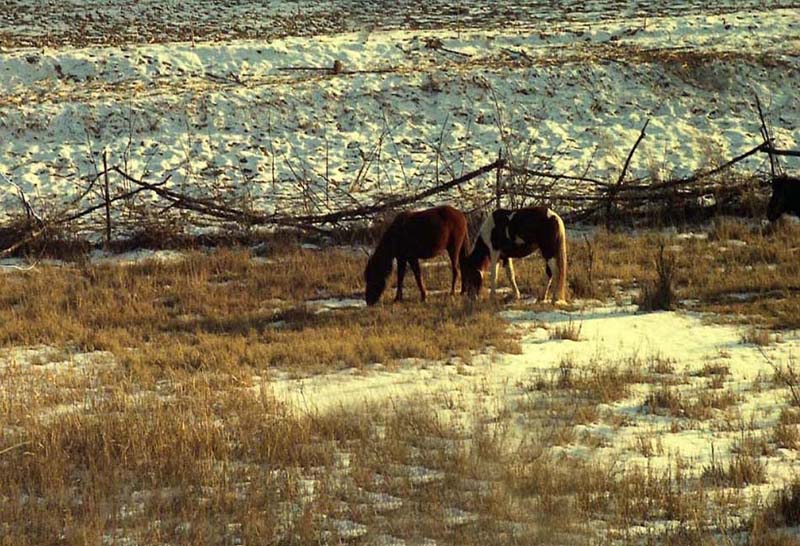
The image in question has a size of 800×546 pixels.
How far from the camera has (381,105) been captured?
1054 inches

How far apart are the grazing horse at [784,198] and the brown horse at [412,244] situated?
5976mm

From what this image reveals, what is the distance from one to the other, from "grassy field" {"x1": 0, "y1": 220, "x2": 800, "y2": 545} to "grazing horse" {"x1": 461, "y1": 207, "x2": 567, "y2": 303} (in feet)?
1.50

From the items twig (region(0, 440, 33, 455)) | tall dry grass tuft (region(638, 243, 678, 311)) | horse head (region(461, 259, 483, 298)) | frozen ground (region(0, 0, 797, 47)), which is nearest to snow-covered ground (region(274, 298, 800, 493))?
tall dry grass tuft (region(638, 243, 678, 311))

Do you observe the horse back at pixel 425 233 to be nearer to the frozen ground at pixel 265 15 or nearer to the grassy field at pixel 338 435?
the grassy field at pixel 338 435

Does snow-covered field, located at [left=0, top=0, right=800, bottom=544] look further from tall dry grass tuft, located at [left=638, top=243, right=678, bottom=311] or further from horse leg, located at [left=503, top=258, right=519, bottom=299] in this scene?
horse leg, located at [left=503, top=258, right=519, bottom=299]

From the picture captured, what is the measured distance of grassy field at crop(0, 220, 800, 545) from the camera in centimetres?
657

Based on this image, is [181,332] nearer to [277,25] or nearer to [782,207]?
[782,207]

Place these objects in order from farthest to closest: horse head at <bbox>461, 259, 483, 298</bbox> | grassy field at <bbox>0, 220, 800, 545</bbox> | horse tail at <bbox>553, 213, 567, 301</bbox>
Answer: horse head at <bbox>461, 259, 483, 298</bbox> → horse tail at <bbox>553, 213, 567, 301</bbox> → grassy field at <bbox>0, 220, 800, 545</bbox>

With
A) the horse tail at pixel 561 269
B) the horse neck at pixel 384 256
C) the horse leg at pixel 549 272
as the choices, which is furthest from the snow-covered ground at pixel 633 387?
the horse neck at pixel 384 256

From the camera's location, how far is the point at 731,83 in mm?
28875

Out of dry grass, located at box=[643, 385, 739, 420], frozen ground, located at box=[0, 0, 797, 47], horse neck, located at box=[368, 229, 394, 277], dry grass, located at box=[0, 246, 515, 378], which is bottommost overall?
dry grass, located at box=[0, 246, 515, 378]

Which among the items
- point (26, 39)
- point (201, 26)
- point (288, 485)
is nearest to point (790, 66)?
point (201, 26)

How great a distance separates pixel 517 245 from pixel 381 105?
1347 cm

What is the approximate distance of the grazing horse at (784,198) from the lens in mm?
17094
